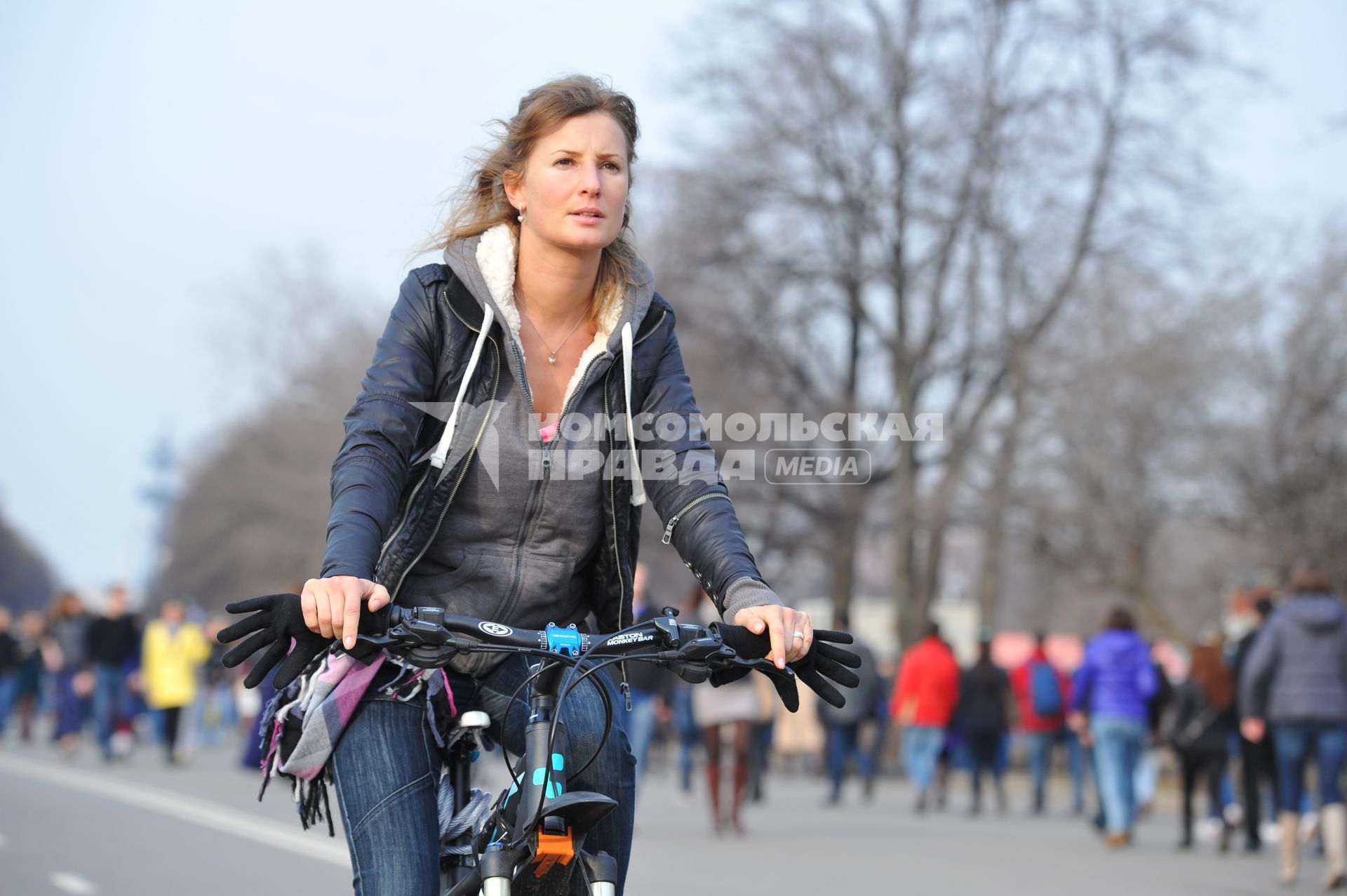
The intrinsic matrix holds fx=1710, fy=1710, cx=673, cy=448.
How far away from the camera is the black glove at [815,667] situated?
327cm

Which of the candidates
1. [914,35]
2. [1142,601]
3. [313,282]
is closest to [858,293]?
[914,35]

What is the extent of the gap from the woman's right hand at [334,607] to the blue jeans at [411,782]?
44cm

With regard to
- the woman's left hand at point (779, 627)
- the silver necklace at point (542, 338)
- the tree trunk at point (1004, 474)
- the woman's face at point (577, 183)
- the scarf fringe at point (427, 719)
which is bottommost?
the scarf fringe at point (427, 719)

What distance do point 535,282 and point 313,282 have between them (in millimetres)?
57225

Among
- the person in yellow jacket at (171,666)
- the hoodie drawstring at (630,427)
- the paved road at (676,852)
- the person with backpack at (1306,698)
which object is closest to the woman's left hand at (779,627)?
the hoodie drawstring at (630,427)

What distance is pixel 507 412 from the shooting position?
3600 mm

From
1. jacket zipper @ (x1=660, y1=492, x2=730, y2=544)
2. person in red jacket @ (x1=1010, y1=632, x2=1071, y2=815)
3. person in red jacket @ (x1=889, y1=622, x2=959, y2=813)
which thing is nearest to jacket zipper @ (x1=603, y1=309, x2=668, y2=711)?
jacket zipper @ (x1=660, y1=492, x2=730, y2=544)

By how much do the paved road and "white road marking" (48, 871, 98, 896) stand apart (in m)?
0.02

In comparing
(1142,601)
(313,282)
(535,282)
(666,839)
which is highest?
(313,282)

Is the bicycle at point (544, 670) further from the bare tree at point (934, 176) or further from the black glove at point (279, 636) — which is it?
the bare tree at point (934, 176)

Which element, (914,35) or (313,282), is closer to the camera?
(914,35)

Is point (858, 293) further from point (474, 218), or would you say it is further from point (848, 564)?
point (474, 218)

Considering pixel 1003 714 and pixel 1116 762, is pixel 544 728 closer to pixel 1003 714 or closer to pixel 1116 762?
pixel 1116 762

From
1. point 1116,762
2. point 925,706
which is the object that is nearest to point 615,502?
point 1116,762
